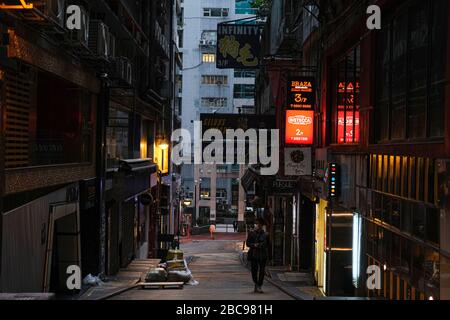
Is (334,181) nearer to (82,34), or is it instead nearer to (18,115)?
(82,34)

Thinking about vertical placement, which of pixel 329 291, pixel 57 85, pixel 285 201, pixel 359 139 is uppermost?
pixel 57 85

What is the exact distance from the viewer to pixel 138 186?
92.6 feet

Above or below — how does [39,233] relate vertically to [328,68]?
below

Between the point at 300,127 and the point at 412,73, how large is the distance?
10.1 m

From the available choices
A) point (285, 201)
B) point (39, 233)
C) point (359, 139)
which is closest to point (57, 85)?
point (39, 233)

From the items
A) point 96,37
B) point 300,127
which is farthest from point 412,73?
point 300,127

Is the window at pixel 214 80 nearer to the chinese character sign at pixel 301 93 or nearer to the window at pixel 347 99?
the chinese character sign at pixel 301 93

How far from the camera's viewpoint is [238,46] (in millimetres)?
35031

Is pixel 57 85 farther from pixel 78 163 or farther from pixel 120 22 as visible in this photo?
pixel 120 22

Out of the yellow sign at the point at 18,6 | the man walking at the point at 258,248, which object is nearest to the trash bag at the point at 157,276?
the man walking at the point at 258,248

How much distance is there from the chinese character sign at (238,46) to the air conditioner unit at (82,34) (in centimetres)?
1798

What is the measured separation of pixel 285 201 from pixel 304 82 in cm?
981

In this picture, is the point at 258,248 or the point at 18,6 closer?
the point at 18,6

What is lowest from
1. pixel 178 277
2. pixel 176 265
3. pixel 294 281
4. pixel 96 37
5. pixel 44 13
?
pixel 294 281
